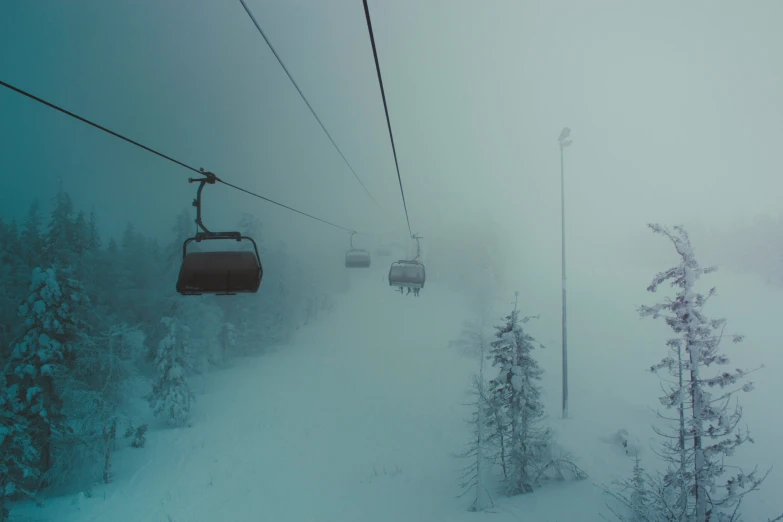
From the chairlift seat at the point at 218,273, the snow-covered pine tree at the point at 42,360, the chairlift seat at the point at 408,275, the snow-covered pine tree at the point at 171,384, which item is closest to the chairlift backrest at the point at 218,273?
the chairlift seat at the point at 218,273

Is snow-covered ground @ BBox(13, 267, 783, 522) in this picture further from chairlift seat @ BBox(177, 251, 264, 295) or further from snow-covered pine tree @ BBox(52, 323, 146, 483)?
chairlift seat @ BBox(177, 251, 264, 295)

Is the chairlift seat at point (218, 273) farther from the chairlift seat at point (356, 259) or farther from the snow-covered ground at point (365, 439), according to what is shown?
the chairlift seat at point (356, 259)

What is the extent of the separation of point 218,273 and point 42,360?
55.6 ft

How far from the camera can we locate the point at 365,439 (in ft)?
74.8

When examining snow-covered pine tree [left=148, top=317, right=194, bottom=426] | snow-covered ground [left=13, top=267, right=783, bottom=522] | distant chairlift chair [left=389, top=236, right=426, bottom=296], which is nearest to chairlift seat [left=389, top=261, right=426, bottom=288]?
distant chairlift chair [left=389, top=236, right=426, bottom=296]

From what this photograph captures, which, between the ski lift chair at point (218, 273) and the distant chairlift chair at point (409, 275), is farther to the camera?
the distant chairlift chair at point (409, 275)

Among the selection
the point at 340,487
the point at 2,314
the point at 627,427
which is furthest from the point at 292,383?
the point at 627,427

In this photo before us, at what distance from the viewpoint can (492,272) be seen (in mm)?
47156

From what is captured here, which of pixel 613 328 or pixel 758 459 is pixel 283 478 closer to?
pixel 758 459

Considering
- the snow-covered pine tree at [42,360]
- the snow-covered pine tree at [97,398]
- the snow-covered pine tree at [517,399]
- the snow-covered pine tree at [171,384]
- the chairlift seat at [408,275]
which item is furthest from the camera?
the snow-covered pine tree at [171,384]

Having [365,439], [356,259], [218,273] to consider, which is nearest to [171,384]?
[365,439]

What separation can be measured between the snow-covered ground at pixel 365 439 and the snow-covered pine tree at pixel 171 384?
1.21 meters

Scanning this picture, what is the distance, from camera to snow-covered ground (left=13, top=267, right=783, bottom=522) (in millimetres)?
15266

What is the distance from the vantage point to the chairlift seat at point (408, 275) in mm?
15500
